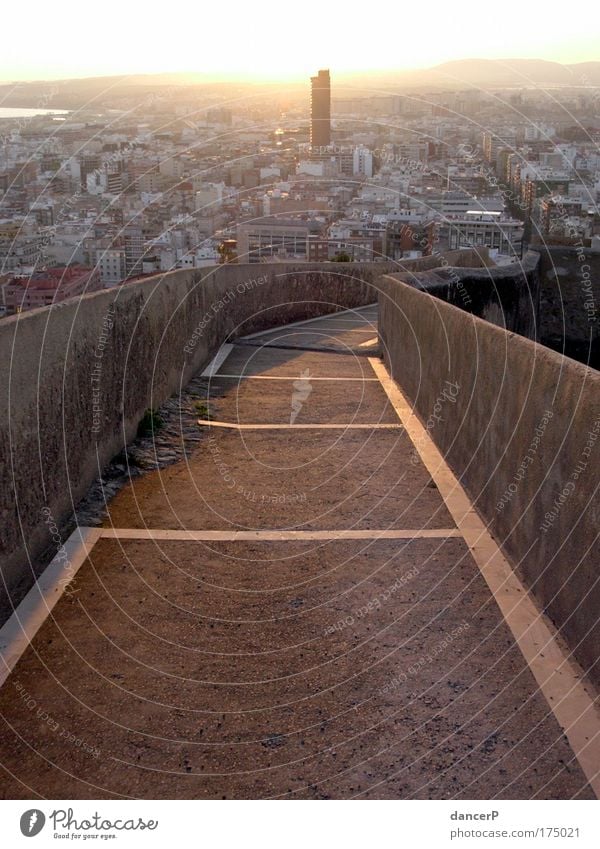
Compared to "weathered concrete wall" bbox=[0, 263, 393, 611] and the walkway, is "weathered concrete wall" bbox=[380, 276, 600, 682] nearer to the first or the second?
the walkway

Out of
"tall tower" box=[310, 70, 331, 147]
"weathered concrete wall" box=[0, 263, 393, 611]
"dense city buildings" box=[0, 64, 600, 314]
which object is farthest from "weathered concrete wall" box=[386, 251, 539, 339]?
"tall tower" box=[310, 70, 331, 147]

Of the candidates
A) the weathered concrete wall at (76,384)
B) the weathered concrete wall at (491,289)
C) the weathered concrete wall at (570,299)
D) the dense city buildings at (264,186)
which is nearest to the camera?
the weathered concrete wall at (76,384)

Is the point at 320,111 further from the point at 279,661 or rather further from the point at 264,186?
the point at 279,661

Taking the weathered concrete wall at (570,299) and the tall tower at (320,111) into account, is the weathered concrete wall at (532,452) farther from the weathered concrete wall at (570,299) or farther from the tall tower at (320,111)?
the tall tower at (320,111)

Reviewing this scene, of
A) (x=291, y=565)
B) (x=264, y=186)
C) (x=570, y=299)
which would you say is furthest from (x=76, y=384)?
(x=264, y=186)

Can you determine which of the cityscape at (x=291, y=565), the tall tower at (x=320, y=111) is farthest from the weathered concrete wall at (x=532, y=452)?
the tall tower at (x=320, y=111)
